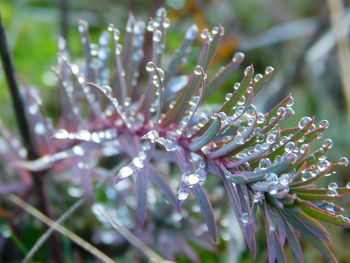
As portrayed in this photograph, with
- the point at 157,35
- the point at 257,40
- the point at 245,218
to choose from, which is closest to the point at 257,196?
the point at 245,218

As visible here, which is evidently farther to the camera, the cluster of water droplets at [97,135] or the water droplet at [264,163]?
the cluster of water droplets at [97,135]

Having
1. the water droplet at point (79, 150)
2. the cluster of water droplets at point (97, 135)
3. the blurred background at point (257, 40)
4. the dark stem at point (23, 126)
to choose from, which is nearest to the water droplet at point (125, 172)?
the cluster of water droplets at point (97, 135)

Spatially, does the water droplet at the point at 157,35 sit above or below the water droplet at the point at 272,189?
above

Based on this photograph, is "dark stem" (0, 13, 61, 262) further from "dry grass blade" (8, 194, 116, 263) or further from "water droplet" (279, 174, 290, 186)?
"water droplet" (279, 174, 290, 186)

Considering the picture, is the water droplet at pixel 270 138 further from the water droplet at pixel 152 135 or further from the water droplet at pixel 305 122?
the water droplet at pixel 152 135

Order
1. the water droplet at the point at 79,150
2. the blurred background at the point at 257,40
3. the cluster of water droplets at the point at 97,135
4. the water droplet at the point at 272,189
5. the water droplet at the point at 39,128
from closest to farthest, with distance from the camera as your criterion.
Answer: the water droplet at the point at 272,189
the cluster of water droplets at the point at 97,135
the water droplet at the point at 79,150
the water droplet at the point at 39,128
the blurred background at the point at 257,40

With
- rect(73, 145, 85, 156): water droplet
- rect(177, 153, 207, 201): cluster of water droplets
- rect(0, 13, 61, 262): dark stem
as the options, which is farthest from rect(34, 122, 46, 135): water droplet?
rect(177, 153, 207, 201): cluster of water droplets

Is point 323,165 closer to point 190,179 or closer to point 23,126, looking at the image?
point 190,179
